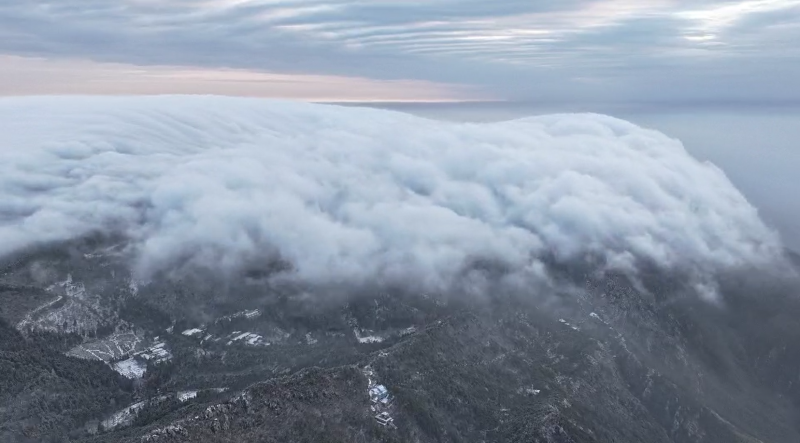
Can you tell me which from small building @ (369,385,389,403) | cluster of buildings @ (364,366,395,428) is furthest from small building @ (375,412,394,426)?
small building @ (369,385,389,403)

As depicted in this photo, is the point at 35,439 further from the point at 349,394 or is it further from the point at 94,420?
the point at 349,394

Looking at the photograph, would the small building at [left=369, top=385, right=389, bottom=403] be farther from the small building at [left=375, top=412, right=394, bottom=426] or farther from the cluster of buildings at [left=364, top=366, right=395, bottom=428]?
the small building at [left=375, top=412, right=394, bottom=426]

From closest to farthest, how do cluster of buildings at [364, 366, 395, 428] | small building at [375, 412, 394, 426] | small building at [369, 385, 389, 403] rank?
small building at [375, 412, 394, 426] < cluster of buildings at [364, 366, 395, 428] < small building at [369, 385, 389, 403]

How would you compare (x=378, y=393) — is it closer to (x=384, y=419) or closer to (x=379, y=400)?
(x=379, y=400)

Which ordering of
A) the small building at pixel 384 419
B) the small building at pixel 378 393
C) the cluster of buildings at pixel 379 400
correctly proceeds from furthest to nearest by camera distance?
the small building at pixel 378 393
the cluster of buildings at pixel 379 400
the small building at pixel 384 419

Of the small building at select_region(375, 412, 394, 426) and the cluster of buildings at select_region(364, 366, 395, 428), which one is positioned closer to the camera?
the small building at select_region(375, 412, 394, 426)

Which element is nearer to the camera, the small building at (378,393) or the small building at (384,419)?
the small building at (384,419)

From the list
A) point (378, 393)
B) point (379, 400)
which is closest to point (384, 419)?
point (379, 400)

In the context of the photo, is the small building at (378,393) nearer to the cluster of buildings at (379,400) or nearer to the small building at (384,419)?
the cluster of buildings at (379,400)

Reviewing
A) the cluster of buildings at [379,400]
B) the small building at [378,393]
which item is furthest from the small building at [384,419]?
the small building at [378,393]

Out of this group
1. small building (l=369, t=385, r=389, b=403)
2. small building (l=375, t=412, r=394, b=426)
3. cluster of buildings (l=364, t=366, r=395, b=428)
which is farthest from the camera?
small building (l=369, t=385, r=389, b=403)

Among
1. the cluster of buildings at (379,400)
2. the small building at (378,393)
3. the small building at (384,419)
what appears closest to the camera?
the small building at (384,419)
